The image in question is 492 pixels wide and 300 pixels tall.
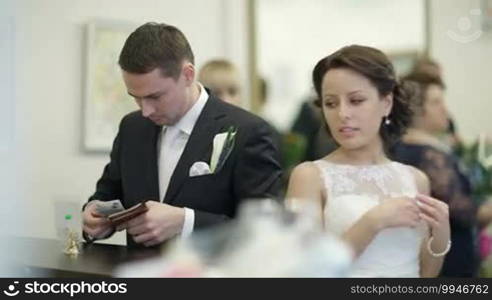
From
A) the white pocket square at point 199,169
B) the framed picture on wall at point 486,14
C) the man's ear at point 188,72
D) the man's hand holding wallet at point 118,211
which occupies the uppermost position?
the framed picture on wall at point 486,14

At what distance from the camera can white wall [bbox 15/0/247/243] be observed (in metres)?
1.69

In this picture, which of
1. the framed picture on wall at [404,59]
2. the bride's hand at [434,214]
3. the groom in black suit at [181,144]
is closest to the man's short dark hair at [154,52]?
the groom in black suit at [181,144]

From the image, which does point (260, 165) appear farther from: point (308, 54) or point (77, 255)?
point (308, 54)

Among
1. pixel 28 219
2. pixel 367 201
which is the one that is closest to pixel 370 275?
pixel 367 201

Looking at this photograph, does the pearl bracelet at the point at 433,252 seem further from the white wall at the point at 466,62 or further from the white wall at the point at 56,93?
the white wall at the point at 56,93

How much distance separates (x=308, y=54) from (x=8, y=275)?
121 cm

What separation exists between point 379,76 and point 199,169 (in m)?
0.31

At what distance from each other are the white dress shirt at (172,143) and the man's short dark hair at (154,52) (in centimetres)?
6

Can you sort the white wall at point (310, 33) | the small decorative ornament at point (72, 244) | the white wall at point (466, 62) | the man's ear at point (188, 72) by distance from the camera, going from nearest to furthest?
the small decorative ornament at point (72, 244)
the man's ear at point (188, 72)
the white wall at point (466, 62)
the white wall at point (310, 33)

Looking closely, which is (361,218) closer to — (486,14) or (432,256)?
(432,256)

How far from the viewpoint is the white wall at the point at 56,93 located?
1.69 meters

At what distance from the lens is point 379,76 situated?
0.81m

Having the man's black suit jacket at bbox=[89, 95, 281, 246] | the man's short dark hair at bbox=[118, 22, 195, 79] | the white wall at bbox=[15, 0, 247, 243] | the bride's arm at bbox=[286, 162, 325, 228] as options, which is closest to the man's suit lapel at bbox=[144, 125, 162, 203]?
the man's black suit jacket at bbox=[89, 95, 281, 246]

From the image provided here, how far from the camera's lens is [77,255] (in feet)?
3.05
